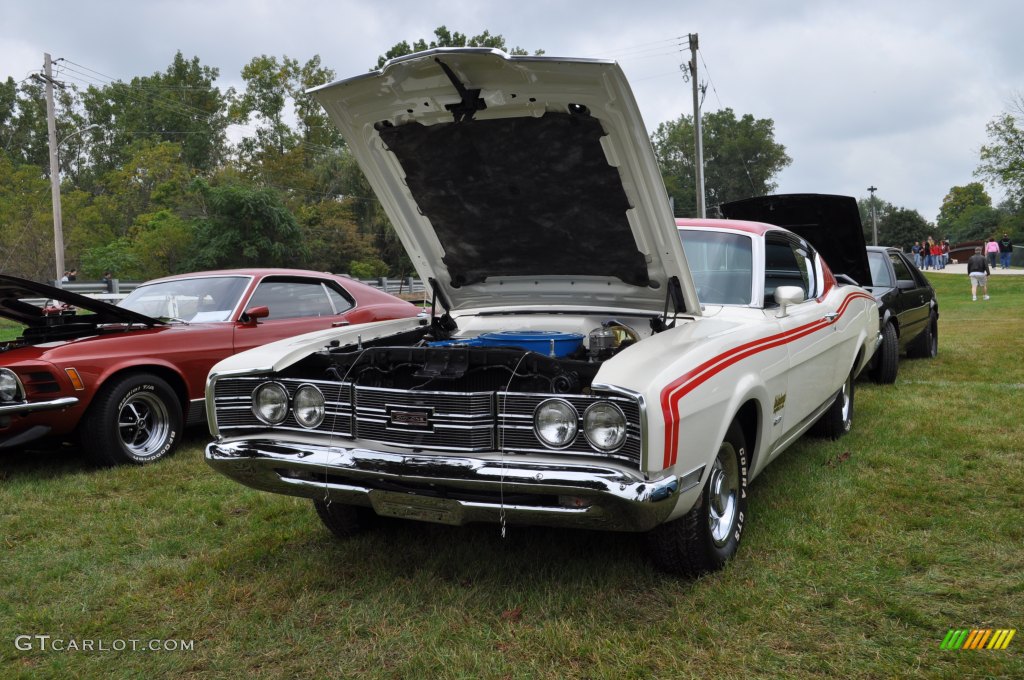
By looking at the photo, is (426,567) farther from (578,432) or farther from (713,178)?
(713,178)

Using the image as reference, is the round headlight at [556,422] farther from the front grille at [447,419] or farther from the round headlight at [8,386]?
the round headlight at [8,386]

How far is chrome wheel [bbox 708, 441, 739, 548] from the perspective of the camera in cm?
332

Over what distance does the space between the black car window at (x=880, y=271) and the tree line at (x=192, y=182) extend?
19.0 meters

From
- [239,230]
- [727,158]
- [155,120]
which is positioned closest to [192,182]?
[239,230]

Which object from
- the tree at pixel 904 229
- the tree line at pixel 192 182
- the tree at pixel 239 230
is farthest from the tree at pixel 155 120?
the tree at pixel 904 229

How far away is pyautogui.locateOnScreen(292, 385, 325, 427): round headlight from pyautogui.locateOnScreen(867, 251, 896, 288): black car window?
679cm

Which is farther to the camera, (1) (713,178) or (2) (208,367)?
(1) (713,178)

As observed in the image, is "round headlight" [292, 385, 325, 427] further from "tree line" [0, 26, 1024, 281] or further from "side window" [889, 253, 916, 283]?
"tree line" [0, 26, 1024, 281]

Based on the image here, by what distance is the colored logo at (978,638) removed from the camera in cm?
272

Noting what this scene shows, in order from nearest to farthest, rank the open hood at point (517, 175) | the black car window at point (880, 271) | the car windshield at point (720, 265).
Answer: the open hood at point (517, 175), the car windshield at point (720, 265), the black car window at point (880, 271)

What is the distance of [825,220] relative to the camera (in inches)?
285

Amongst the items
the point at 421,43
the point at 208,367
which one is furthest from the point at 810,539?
the point at 421,43

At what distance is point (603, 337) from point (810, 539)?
1415 millimetres

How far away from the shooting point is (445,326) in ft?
14.6
